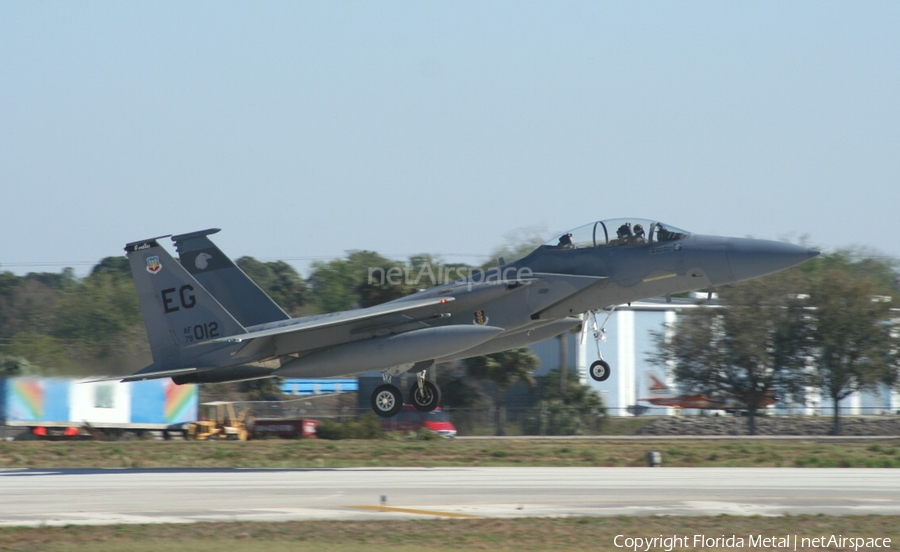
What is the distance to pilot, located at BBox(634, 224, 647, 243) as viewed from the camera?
19547mm

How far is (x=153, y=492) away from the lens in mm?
16578

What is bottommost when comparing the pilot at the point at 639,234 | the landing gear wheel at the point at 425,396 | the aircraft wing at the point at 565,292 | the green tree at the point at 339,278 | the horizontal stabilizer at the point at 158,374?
the landing gear wheel at the point at 425,396

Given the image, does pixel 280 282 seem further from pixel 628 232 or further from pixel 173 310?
pixel 628 232

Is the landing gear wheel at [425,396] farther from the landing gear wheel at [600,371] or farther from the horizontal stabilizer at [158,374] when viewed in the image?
the horizontal stabilizer at [158,374]

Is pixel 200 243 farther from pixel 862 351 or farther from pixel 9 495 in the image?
pixel 862 351

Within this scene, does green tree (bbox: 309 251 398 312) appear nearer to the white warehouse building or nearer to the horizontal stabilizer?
the white warehouse building

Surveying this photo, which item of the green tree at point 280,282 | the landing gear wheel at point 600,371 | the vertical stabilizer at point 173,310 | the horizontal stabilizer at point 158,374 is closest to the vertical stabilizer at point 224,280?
the vertical stabilizer at point 173,310

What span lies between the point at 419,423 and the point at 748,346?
57.2 ft

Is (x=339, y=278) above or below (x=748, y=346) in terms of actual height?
above

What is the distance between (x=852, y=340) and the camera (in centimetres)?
4484

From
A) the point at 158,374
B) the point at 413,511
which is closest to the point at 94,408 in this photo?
the point at 158,374

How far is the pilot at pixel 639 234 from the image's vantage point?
64.1 feet

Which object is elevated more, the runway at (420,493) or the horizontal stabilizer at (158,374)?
the horizontal stabilizer at (158,374)

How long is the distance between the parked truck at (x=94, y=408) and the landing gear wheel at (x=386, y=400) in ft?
41.9
